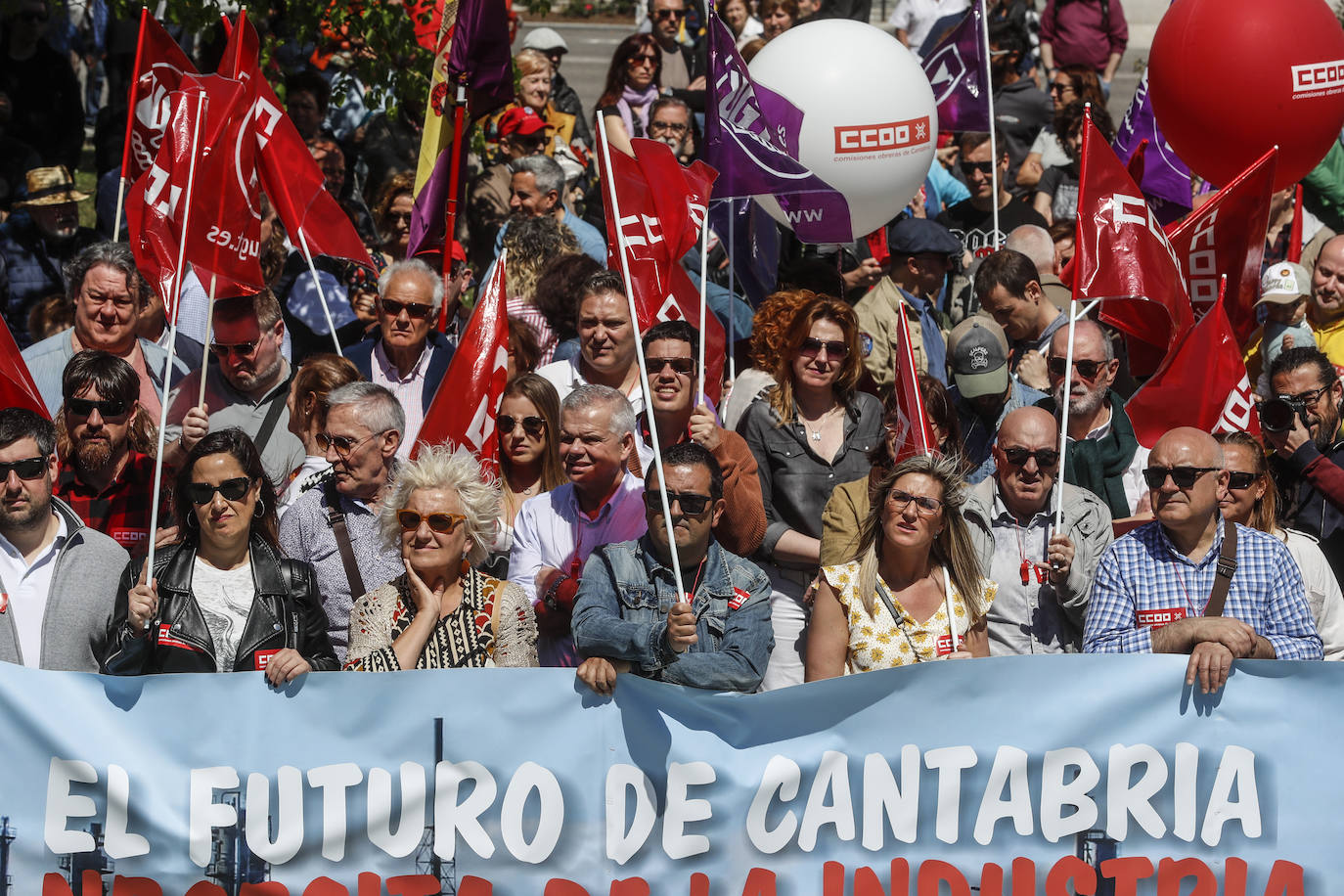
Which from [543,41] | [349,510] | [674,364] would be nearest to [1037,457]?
[674,364]

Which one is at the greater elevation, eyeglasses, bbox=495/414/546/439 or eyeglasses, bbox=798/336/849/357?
eyeglasses, bbox=798/336/849/357

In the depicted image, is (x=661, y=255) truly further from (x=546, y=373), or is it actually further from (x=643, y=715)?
(x=643, y=715)

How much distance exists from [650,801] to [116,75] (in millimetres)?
9366

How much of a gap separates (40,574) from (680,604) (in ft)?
6.86

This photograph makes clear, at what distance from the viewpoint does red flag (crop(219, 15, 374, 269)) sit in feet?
25.2

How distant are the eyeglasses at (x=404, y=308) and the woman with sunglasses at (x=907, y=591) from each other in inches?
102

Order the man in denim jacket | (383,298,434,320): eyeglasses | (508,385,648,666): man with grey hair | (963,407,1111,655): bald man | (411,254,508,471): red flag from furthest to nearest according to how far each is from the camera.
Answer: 1. (383,298,434,320): eyeglasses
2. (411,254,508,471): red flag
3. (508,385,648,666): man with grey hair
4. (963,407,1111,655): bald man
5. the man in denim jacket

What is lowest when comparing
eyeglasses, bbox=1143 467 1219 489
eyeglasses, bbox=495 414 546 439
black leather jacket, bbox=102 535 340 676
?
black leather jacket, bbox=102 535 340 676

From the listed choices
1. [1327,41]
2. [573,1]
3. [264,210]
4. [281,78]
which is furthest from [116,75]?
[573,1]

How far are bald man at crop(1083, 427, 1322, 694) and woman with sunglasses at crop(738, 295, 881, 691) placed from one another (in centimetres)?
134

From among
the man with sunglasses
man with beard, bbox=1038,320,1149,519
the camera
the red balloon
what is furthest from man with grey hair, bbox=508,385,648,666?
the red balloon

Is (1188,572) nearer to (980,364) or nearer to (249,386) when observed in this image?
(980,364)

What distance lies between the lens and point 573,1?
24.1m

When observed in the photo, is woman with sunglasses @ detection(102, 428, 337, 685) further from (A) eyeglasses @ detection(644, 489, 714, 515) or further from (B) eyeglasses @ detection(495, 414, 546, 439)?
(B) eyeglasses @ detection(495, 414, 546, 439)
